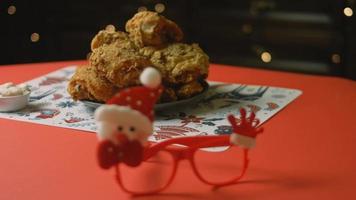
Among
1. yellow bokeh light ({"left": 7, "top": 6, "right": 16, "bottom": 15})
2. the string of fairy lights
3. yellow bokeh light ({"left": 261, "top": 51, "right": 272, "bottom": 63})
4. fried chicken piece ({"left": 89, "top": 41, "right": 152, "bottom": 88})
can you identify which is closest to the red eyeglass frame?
fried chicken piece ({"left": 89, "top": 41, "right": 152, "bottom": 88})

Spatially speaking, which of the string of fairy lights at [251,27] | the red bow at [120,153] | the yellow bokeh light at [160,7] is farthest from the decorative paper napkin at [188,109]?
the yellow bokeh light at [160,7]

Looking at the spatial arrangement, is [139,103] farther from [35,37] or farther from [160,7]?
[35,37]

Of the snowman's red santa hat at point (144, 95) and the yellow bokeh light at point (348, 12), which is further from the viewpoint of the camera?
the yellow bokeh light at point (348, 12)

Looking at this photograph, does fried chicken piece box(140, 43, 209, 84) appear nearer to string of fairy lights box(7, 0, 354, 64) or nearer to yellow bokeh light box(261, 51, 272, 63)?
string of fairy lights box(7, 0, 354, 64)

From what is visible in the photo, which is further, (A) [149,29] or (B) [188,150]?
(A) [149,29]

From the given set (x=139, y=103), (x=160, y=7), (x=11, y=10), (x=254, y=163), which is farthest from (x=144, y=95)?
(x=11, y=10)

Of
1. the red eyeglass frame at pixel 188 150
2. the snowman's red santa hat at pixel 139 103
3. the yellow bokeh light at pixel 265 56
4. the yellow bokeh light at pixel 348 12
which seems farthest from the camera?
the yellow bokeh light at pixel 265 56

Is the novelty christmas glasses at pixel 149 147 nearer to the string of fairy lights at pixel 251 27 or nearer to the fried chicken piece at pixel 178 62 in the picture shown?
the fried chicken piece at pixel 178 62

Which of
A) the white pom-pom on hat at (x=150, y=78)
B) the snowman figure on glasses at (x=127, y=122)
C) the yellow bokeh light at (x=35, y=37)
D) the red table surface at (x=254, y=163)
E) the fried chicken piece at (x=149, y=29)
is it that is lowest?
the red table surface at (x=254, y=163)
